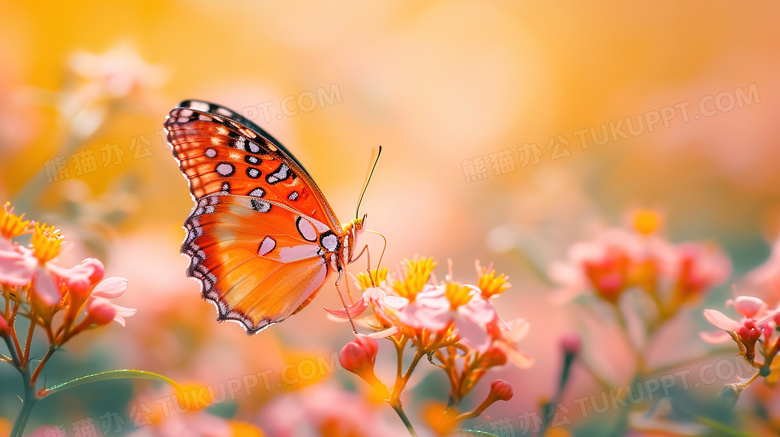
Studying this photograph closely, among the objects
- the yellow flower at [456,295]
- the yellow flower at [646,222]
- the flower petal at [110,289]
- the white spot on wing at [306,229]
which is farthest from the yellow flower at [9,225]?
the yellow flower at [646,222]

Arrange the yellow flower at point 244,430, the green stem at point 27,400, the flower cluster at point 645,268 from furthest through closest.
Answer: the flower cluster at point 645,268 → the yellow flower at point 244,430 → the green stem at point 27,400

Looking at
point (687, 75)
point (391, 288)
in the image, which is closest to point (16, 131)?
point (391, 288)

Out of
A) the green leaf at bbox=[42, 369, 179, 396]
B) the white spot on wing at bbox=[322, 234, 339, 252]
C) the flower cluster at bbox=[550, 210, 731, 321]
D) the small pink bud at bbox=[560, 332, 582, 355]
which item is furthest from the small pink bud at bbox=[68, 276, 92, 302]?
the flower cluster at bbox=[550, 210, 731, 321]

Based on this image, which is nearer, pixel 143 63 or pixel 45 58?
pixel 143 63

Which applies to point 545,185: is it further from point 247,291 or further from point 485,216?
point 247,291

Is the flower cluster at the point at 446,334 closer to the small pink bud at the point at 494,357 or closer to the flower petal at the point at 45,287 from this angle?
the small pink bud at the point at 494,357
